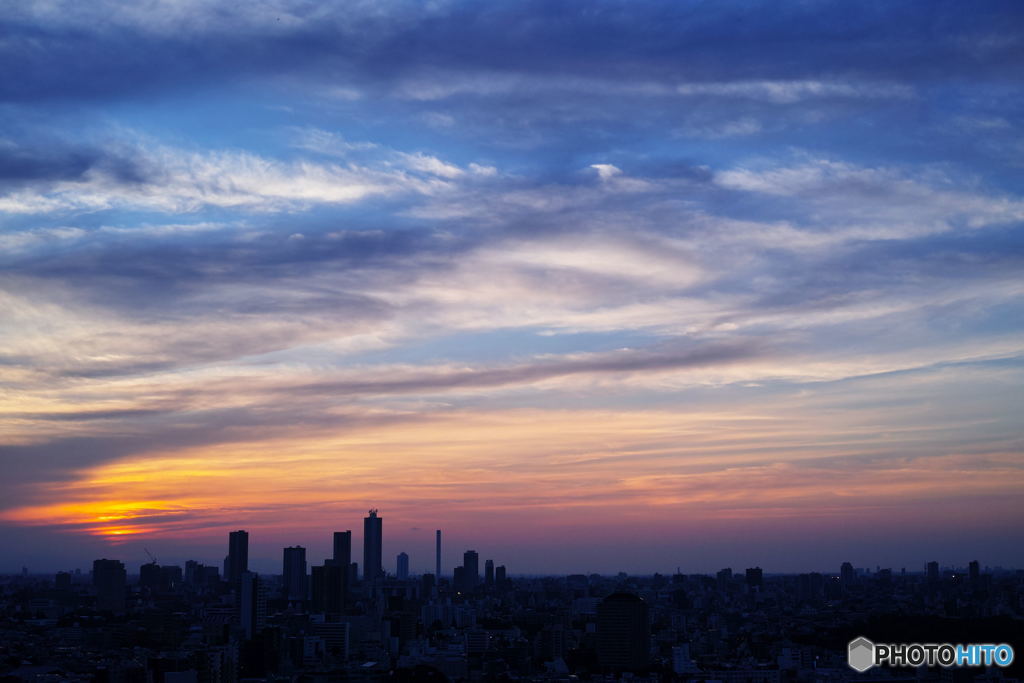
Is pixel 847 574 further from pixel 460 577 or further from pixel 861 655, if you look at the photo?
pixel 861 655

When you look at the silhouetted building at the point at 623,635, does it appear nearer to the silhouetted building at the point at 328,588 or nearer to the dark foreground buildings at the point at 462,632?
the dark foreground buildings at the point at 462,632

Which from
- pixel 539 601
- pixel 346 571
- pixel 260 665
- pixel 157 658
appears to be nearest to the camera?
pixel 157 658

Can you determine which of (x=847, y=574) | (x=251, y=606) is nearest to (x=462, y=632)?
(x=251, y=606)

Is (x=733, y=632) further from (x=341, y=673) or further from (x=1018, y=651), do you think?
(x=341, y=673)

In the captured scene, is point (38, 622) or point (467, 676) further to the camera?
point (38, 622)

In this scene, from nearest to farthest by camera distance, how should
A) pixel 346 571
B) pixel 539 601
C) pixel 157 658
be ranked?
pixel 157 658, pixel 346 571, pixel 539 601

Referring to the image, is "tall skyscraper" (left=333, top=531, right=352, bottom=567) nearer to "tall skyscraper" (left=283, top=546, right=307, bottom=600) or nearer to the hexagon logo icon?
"tall skyscraper" (left=283, top=546, right=307, bottom=600)

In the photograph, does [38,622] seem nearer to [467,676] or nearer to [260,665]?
[260,665]

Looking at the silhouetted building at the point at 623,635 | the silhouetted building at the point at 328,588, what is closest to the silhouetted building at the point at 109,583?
the silhouetted building at the point at 328,588

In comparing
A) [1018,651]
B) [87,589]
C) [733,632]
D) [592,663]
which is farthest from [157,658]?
[87,589]
